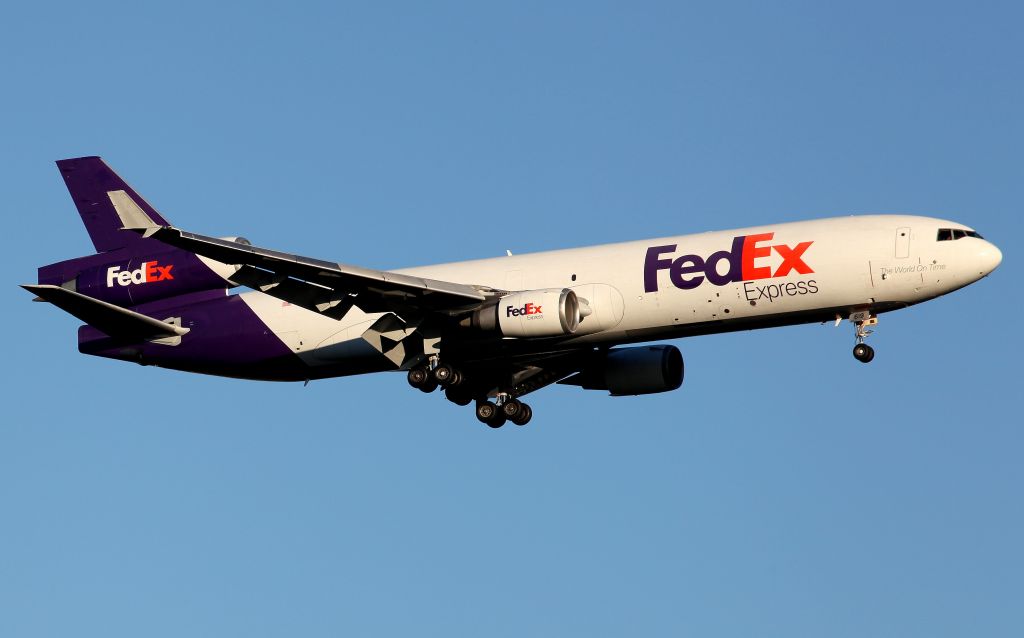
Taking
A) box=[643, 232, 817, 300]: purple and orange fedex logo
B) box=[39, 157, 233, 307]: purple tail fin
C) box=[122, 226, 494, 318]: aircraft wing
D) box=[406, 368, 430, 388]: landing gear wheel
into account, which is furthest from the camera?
box=[39, 157, 233, 307]: purple tail fin

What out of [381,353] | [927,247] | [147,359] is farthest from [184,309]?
[927,247]

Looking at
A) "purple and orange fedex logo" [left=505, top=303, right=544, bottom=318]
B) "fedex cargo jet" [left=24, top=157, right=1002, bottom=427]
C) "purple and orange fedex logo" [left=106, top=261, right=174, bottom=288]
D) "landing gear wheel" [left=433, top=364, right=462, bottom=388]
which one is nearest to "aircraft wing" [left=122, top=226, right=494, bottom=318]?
"fedex cargo jet" [left=24, top=157, right=1002, bottom=427]

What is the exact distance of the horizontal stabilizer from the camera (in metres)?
49.1

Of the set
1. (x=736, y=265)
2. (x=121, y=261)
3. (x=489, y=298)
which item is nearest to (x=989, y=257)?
(x=736, y=265)

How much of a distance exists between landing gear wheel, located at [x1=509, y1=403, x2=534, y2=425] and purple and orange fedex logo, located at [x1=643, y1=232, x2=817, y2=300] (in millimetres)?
7602

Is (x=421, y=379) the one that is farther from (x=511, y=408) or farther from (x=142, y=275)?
(x=142, y=275)

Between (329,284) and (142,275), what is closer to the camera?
(329,284)

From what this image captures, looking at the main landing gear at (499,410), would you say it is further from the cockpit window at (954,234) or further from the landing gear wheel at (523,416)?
the cockpit window at (954,234)

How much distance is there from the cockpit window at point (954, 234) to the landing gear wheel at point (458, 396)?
15755 millimetres

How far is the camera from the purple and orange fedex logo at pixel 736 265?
152ft

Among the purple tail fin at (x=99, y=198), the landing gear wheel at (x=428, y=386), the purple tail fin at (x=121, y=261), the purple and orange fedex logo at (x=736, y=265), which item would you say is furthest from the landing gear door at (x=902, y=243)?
the purple tail fin at (x=99, y=198)

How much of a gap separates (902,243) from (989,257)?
98.8 inches

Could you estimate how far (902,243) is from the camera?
151ft

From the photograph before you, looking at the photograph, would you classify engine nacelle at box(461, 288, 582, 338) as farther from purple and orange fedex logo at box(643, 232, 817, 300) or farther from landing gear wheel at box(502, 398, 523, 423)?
landing gear wheel at box(502, 398, 523, 423)
